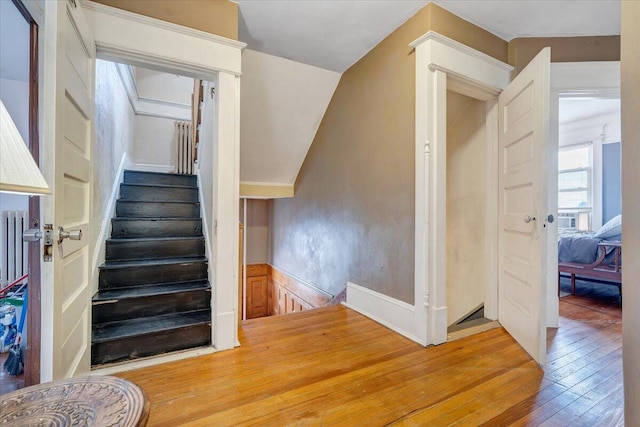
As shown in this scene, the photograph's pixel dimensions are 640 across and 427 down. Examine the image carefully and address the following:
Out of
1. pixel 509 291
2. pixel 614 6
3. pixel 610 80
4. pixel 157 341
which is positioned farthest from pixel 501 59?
pixel 157 341

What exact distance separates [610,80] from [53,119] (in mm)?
3631

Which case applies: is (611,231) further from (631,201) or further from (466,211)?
(631,201)

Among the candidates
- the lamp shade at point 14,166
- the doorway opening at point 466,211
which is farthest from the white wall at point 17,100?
the doorway opening at point 466,211

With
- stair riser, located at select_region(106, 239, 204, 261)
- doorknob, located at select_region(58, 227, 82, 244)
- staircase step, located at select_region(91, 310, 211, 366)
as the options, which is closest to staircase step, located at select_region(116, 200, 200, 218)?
stair riser, located at select_region(106, 239, 204, 261)

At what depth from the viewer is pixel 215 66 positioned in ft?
6.52

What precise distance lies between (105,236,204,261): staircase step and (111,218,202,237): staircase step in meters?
0.14

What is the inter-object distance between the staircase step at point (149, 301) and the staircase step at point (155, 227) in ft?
2.24

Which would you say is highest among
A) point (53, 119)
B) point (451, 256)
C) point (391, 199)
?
point (53, 119)

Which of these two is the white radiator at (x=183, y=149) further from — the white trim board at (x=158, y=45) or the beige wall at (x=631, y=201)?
the beige wall at (x=631, y=201)

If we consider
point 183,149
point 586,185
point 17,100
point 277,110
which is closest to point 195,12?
point 277,110

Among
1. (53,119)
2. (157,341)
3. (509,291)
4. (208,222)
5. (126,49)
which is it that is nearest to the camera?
(53,119)

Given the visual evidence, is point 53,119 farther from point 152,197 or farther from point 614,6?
point 614,6

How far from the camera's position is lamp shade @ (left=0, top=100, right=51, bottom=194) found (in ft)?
1.65

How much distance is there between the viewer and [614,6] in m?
2.06
